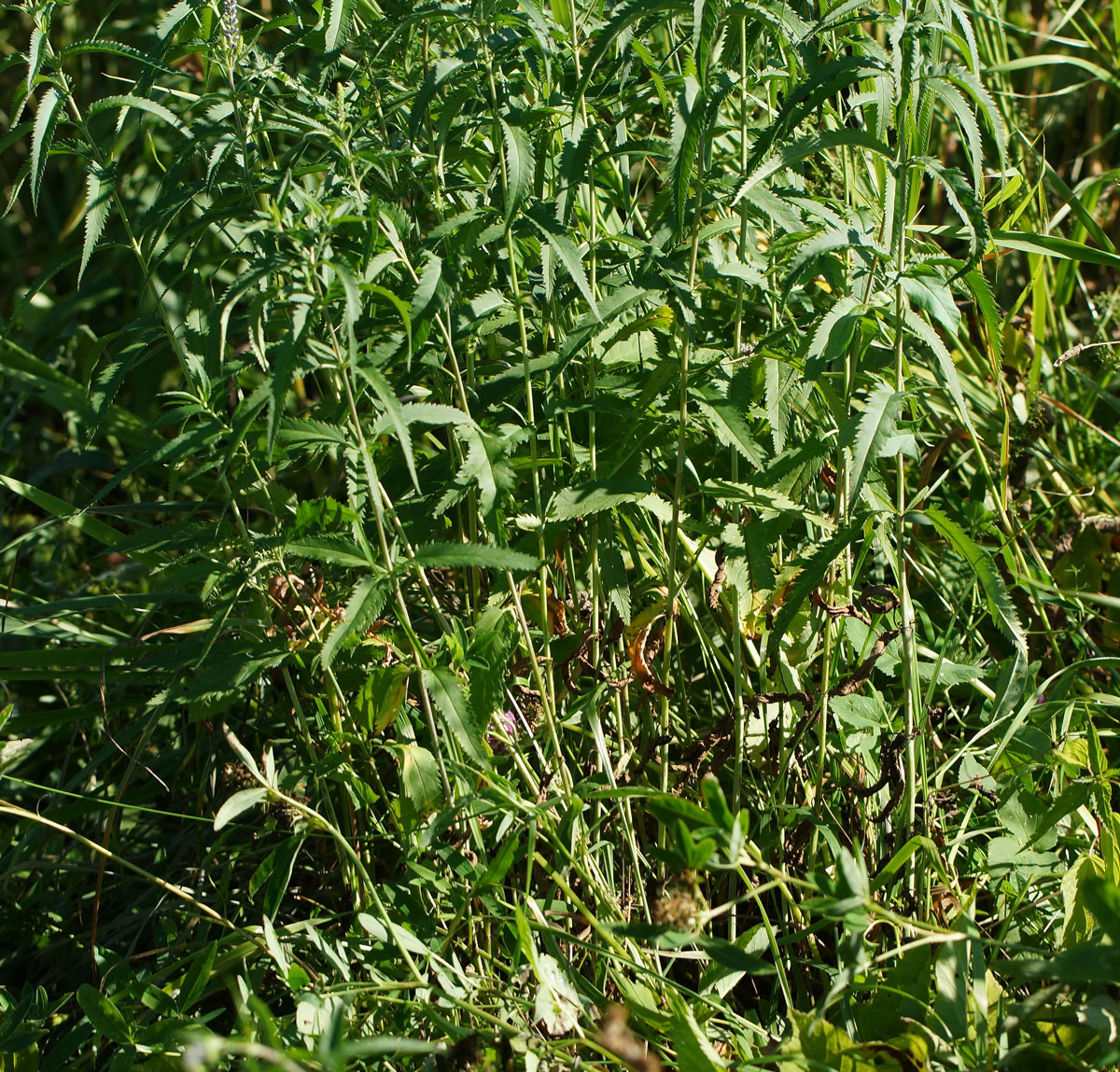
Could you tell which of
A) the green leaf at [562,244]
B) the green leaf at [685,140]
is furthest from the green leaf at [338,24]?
the green leaf at [685,140]

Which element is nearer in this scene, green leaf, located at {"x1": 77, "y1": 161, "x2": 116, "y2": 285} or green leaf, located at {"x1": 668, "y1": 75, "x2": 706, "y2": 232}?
green leaf, located at {"x1": 668, "y1": 75, "x2": 706, "y2": 232}

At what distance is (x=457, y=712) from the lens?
3.71 ft

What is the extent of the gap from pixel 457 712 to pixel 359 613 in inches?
5.6

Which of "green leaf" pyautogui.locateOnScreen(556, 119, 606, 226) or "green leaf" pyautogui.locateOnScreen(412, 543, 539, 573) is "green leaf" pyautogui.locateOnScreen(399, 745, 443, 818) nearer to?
"green leaf" pyautogui.locateOnScreen(412, 543, 539, 573)

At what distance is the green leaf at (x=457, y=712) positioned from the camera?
3.66 feet

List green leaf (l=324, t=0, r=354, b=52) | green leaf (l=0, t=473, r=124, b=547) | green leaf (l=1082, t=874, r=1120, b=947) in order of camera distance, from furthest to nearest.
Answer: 1. green leaf (l=0, t=473, r=124, b=547)
2. green leaf (l=324, t=0, r=354, b=52)
3. green leaf (l=1082, t=874, r=1120, b=947)

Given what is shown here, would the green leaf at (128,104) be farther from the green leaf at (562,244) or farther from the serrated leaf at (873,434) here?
the serrated leaf at (873,434)

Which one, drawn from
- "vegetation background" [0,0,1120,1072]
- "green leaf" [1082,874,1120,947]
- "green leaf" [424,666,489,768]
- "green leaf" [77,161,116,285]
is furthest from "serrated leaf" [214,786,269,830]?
"green leaf" [1082,874,1120,947]

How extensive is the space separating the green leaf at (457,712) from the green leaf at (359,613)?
0.30 feet

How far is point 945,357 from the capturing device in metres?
1.18

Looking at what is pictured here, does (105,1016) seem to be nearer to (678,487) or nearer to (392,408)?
(392,408)

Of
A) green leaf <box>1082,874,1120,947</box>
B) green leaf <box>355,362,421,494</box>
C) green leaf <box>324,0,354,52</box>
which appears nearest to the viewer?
green leaf <box>1082,874,1120,947</box>

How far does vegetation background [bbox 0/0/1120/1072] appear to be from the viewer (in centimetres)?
114

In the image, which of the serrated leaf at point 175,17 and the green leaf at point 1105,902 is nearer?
the green leaf at point 1105,902
